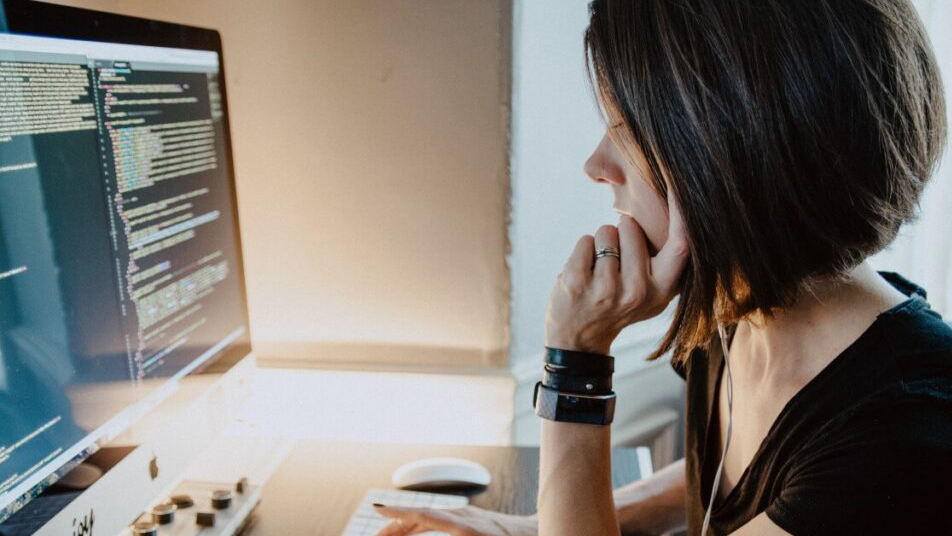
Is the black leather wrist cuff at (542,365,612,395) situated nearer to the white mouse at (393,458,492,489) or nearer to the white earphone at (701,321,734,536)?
the white earphone at (701,321,734,536)

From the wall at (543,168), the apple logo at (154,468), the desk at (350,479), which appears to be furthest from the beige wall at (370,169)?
the apple logo at (154,468)

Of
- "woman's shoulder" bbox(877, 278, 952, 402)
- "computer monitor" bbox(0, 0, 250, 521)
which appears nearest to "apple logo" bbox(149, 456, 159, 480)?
"computer monitor" bbox(0, 0, 250, 521)

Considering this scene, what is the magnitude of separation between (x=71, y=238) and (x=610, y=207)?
1.02 m

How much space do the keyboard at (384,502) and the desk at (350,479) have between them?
20 millimetres

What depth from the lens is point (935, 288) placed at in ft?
5.08

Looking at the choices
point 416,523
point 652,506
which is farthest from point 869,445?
point 416,523

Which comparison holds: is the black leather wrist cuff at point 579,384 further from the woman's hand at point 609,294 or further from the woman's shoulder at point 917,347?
the woman's shoulder at point 917,347

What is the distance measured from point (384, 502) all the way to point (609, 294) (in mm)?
402

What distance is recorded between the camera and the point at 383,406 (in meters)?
1.36

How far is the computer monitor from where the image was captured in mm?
655

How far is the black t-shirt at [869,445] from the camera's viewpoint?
0.72 metres

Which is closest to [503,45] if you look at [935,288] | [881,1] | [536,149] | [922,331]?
[536,149]

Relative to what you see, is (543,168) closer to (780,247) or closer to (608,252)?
(608,252)

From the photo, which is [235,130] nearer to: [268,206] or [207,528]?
[268,206]
